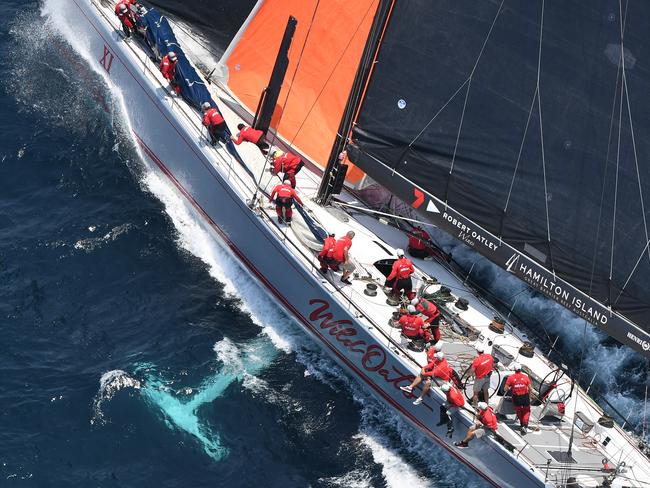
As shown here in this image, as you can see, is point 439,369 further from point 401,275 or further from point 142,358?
point 142,358

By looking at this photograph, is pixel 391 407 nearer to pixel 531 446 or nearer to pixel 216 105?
pixel 531 446

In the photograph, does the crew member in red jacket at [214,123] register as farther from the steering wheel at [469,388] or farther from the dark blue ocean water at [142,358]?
the steering wheel at [469,388]

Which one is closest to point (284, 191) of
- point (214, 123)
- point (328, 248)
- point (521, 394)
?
point (328, 248)

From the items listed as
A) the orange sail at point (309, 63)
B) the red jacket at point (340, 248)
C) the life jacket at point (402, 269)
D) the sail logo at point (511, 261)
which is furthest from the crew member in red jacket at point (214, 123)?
the sail logo at point (511, 261)

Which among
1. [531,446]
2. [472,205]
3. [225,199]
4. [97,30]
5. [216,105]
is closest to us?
[531,446]

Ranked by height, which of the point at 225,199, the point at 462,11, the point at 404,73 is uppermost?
the point at 462,11

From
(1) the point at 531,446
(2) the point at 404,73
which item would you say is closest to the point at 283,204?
(2) the point at 404,73

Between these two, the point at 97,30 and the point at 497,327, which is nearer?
the point at 497,327
